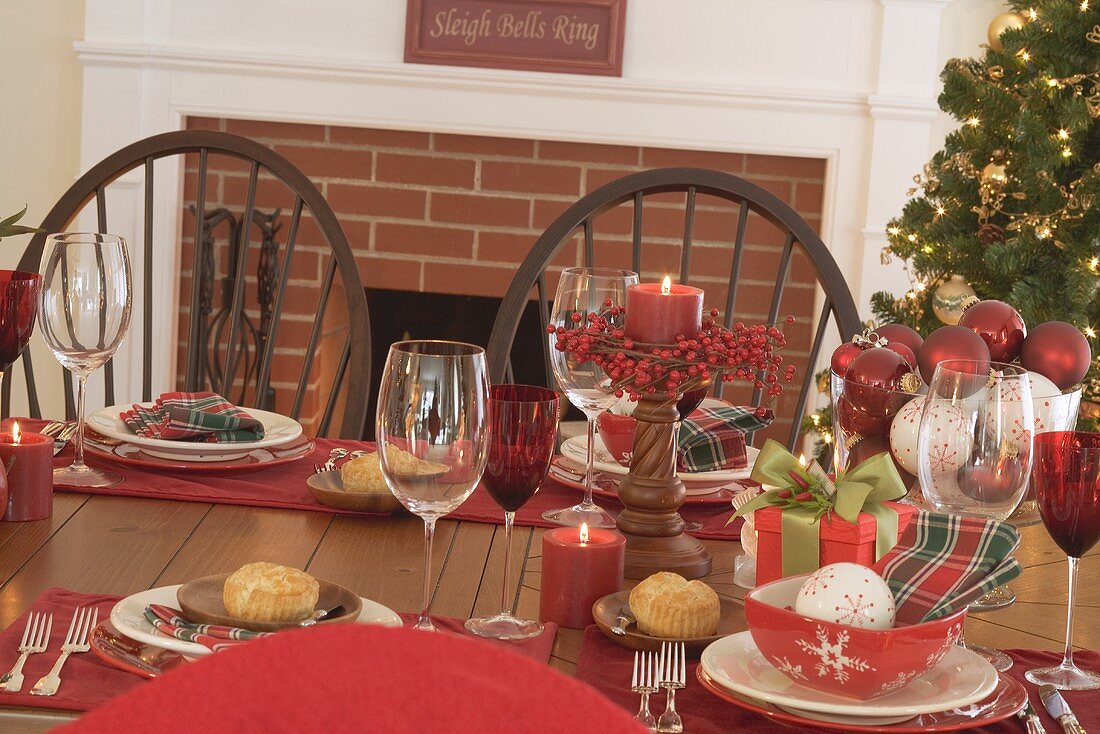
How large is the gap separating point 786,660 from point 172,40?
2308 mm

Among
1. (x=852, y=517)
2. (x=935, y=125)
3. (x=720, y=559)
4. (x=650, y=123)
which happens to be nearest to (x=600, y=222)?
(x=650, y=123)

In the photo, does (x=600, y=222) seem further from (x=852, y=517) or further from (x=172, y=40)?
(x=852, y=517)

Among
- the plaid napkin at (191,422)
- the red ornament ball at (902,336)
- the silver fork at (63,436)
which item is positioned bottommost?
the silver fork at (63,436)

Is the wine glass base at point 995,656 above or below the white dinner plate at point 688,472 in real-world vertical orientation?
below

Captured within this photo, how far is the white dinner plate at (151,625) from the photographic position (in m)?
0.73

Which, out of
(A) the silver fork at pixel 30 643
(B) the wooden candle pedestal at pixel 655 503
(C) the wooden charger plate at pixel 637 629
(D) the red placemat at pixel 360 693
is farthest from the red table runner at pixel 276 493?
(D) the red placemat at pixel 360 693

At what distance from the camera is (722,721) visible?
72cm

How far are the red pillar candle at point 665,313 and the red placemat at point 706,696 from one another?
0.23 meters

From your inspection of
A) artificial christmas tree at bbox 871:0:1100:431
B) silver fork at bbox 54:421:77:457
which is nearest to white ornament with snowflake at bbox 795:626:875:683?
silver fork at bbox 54:421:77:457

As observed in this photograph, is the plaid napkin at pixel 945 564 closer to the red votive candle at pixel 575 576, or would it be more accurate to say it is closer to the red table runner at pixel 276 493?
the red votive candle at pixel 575 576

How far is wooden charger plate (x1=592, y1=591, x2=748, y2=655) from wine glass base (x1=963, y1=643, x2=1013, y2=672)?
16cm

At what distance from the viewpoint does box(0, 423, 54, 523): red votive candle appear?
103cm


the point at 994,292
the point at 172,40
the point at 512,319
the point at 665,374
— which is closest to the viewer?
the point at 665,374

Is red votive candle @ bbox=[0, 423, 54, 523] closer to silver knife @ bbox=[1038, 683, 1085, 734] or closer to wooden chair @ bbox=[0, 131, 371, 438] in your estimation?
wooden chair @ bbox=[0, 131, 371, 438]
